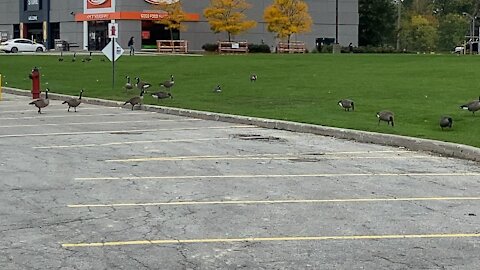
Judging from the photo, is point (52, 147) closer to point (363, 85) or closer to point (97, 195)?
point (97, 195)

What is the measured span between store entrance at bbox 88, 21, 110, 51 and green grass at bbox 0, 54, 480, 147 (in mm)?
30292

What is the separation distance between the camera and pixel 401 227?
7871mm

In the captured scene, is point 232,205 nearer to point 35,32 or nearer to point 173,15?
point 173,15

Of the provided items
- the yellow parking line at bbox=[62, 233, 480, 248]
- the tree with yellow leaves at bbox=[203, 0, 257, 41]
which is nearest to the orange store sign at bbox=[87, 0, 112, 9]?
the tree with yellow leaves at bbox=[203, 0, 257, 41]

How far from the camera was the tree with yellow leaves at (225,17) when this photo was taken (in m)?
70.6

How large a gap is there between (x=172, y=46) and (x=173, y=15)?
9.59 ft

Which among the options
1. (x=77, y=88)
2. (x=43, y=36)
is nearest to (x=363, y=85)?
(x=77, y=88)

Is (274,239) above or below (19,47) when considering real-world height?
below

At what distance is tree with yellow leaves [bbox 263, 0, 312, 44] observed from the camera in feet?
237

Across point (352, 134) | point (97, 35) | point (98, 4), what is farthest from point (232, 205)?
point (97, 35)

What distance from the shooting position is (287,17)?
73.0 meters

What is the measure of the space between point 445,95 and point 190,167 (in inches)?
536

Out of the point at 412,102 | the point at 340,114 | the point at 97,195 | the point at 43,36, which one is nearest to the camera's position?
the point at 97,195

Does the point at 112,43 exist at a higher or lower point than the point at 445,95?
higher
